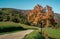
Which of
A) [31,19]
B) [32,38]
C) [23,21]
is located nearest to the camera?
[32,38]

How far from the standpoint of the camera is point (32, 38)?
21.7m

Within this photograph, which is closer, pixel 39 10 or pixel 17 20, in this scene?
pixel 39 10

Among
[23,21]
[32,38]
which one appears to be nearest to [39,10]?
[32,38]

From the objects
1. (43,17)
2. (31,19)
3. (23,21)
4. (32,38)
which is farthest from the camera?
(23,21)

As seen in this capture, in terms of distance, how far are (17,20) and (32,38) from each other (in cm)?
8825

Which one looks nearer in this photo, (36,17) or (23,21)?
(36,17)

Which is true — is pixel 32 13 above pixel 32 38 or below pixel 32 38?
above

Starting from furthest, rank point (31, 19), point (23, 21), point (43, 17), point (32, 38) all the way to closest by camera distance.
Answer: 1. point (23, 21)
2. point (31, 19)
3. point (43, 17)
4. point (32, 38)

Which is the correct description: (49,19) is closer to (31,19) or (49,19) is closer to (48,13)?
(48,13)

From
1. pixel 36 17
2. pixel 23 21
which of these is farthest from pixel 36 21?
pixel 23 21

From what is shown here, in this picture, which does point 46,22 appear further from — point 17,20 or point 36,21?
point 17,20

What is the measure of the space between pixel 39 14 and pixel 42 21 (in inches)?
60.3

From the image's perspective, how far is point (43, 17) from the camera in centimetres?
3931

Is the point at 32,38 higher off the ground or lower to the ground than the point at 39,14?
lower
